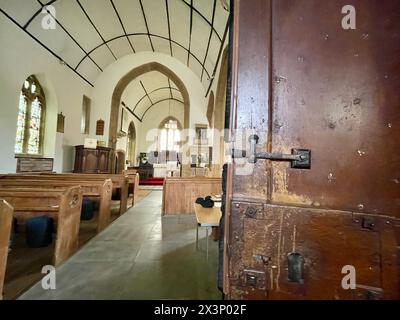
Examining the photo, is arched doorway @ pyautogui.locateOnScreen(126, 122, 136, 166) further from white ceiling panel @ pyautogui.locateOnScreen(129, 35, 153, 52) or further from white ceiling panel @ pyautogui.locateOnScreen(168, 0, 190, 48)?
white ceiling panel @ pyautogui.locateOnScreen(168, 0, 190, 48)

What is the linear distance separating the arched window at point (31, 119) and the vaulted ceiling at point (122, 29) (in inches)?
49.6

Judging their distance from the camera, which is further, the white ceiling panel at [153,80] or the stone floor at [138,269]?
the white ceiling panel at [153,80]

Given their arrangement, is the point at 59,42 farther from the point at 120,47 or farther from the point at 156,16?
the point at 156,16

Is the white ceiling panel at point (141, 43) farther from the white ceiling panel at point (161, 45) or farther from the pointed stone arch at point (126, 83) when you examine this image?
the pointed stone arch at point (126, 83)

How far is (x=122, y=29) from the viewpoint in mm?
7195

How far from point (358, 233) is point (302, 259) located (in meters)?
0.18

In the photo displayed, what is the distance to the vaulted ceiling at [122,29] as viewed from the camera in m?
4.98

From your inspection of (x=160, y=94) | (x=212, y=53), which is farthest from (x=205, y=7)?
(x=160, y=94)

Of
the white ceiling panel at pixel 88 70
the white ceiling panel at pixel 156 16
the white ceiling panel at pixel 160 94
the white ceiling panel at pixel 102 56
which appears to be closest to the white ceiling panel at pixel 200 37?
the white ceiling panel at pixel 156 16

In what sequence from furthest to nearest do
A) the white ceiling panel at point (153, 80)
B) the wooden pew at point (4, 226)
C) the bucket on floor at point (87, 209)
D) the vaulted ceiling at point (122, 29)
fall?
the white ceiling panel at point (153, 80), the vaulted ceiling at point (122, 29), the bucket on floor at point (87, 209), the wooden pew at point (4, 226)

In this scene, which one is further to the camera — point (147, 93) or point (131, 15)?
point (147, 93)

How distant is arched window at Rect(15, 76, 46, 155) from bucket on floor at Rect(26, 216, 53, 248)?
12.9 feet

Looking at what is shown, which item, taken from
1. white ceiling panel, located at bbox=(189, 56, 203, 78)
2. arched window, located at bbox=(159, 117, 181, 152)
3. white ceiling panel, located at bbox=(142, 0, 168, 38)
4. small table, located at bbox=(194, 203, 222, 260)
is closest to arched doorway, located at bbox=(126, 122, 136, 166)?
arched window, located at bbox=(159, 117, 181, 152)

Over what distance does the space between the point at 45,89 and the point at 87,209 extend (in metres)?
4.70
